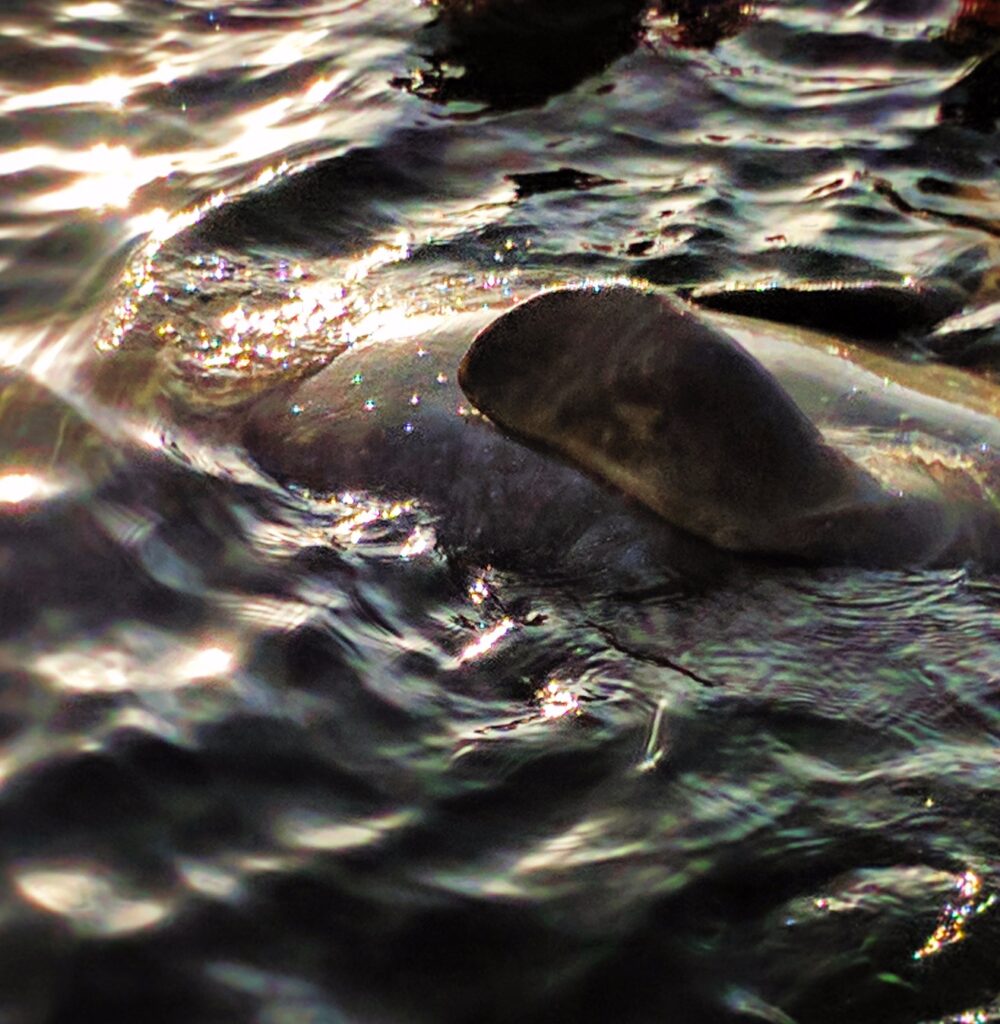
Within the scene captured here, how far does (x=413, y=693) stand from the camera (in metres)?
4.07

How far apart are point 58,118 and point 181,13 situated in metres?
1.36

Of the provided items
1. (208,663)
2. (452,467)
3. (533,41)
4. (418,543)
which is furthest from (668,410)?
(533,41)

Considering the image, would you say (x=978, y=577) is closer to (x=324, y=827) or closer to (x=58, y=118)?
(x=324, y=827)

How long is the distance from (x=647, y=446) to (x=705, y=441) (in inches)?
6.4

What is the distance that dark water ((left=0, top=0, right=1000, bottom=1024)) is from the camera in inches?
133

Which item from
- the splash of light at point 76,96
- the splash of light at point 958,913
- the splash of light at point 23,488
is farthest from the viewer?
the splash of light at point 76,96

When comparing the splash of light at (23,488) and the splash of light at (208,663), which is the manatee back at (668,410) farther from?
the splash of light at (23,488)

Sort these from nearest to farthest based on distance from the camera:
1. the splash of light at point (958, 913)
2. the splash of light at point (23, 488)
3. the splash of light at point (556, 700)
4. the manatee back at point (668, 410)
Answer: the splash of light at point (958, 913) < the splash of light at point (556, 700) < the manatee back at point (668, 410) < the splash of light at point (23, 488)

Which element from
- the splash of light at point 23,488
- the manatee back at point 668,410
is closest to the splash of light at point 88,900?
the splash of light at point 23,488

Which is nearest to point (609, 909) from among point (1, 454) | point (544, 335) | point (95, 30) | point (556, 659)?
point (556, 659)

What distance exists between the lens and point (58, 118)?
742cm

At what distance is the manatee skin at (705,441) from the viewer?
4152 mm

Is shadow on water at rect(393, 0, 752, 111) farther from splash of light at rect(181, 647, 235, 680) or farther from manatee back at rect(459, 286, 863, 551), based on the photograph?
splash of light at rect(181, 647, 235, 680)

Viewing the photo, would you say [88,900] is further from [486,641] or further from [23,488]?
[23,488]
